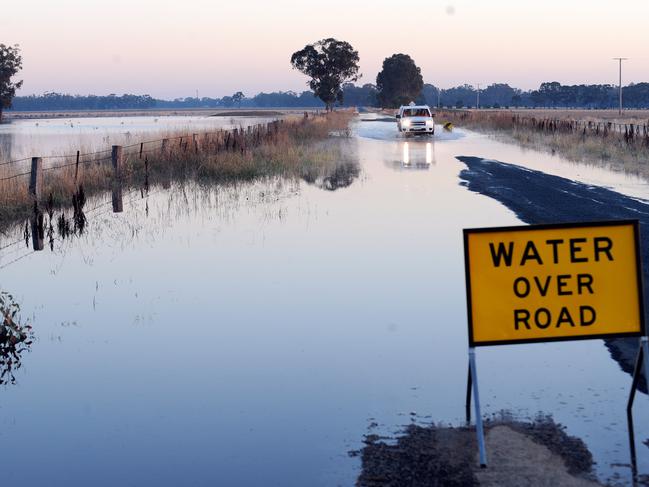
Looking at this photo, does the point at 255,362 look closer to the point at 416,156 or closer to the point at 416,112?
the point at 416,156

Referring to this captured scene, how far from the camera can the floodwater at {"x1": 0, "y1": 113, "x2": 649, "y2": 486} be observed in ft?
18.6

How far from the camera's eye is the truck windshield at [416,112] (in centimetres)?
5438

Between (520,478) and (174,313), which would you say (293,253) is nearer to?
(174,313)

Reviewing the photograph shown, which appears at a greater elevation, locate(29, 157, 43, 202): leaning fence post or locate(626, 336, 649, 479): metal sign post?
locate(29, 157, 43, 202): leaning fence post

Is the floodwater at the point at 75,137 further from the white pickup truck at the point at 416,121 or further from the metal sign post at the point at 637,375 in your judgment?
the metal sign post at the point at 637,375

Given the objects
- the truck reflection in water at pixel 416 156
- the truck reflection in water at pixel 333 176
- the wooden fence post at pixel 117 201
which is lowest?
the wooden fence post at pixel 117 201

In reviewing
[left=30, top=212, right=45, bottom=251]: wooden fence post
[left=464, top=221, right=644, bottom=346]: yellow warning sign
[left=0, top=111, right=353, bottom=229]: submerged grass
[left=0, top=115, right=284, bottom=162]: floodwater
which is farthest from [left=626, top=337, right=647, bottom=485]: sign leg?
[left=0, top=115, right=284, bottom=162]: floodwater

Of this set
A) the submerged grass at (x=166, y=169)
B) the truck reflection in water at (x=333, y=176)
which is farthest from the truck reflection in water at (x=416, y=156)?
the submerged grass at (x=166, y=169)

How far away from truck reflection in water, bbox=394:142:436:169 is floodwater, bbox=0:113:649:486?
1502 cm

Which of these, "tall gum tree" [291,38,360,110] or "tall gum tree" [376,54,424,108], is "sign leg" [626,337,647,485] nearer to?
"tall gum tree" [291,38,360,110]

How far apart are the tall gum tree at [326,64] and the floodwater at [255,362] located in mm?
109570

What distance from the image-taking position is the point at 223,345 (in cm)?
834

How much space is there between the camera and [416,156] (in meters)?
35.5

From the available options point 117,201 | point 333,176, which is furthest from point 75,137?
point 117,201
